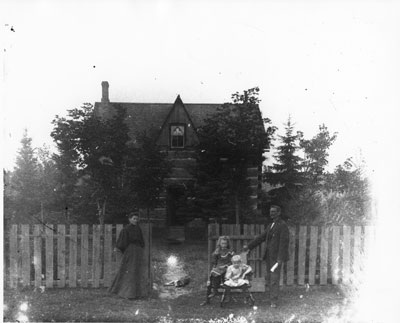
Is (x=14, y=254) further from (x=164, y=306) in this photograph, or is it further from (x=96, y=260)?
(x=164, y=306)

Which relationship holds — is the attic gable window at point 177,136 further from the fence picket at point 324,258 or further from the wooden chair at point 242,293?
the wooden chair at point 242,293

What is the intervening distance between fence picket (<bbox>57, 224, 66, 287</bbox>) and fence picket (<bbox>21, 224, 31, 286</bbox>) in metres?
0.63

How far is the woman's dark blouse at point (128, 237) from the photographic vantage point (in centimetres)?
825

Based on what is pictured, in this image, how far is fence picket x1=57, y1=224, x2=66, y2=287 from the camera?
337 inches

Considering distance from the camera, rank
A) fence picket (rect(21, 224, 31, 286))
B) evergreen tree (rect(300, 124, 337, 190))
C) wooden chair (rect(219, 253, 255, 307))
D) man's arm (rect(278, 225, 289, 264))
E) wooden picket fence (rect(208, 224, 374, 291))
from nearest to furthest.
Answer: wooden chair (rect(219, 253, 255, 307)), man's arm (rect(278, 225, 289, 264)), fence picket (rect(21, 224, 31, 286)), wooden picket fence (rect(208, 224, 374, 291)), evergreen tree (rect(300, 124, 337, 190))

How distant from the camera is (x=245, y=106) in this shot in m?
10.4

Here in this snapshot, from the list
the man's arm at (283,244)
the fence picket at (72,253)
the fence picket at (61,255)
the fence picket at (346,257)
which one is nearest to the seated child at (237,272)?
the man's arm at (283,244)

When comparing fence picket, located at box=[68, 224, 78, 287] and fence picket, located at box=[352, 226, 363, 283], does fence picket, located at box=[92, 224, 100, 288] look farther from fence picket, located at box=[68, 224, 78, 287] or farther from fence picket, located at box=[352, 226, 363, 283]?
fence picket, located at box=[352, 226, 363, 283]

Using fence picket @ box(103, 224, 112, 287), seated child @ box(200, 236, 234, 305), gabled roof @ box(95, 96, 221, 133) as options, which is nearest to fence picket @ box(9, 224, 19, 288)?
fence picket @ box(103, 224, 112, 287)

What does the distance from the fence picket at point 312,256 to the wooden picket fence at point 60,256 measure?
3670mm

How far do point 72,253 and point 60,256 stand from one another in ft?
0.85

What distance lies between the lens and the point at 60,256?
8578 millimetres

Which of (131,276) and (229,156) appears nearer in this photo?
(131,276)

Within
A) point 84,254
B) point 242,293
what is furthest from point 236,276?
point 84,254
